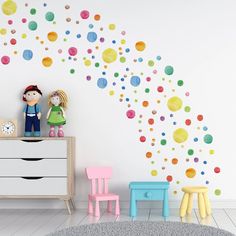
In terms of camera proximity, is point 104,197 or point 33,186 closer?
point 104,197

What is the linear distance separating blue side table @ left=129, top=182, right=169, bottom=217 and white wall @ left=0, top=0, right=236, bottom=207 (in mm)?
343

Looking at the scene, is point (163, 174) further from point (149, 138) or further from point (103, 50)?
point (103, 50)

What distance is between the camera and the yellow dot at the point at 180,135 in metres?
4.92

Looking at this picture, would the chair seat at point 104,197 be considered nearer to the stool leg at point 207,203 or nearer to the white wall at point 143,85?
the white wall at point 143,85

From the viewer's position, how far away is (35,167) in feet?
15.4

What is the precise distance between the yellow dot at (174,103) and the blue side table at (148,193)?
0.70 metres

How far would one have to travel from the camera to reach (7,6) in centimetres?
501

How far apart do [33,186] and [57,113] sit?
2.11 feet

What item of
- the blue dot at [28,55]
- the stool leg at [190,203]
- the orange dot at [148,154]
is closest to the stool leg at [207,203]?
the stool leg at [190,203]

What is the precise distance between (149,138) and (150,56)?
71 cm

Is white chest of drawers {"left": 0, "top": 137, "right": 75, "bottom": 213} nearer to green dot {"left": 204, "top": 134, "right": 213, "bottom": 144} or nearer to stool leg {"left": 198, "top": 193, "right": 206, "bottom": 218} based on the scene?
stool leg {"left": 198, "top": 193, "right": 206, "bottom": 218}

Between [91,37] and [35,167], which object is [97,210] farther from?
[91,37]

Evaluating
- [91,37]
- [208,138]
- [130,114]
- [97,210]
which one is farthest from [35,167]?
[208,138]

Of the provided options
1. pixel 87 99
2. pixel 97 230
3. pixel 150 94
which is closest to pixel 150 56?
pixel 150 94
